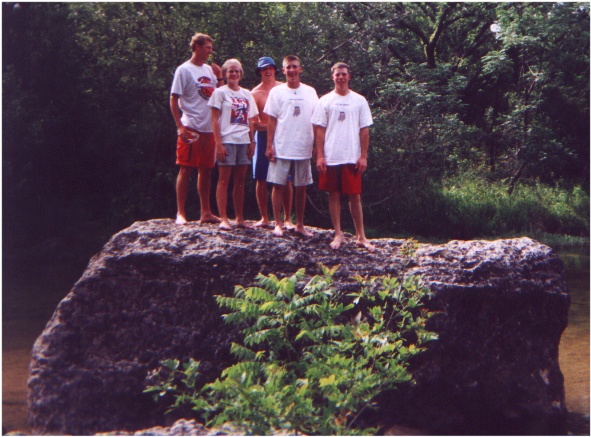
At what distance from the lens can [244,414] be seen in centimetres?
407

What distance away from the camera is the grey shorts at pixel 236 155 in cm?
668

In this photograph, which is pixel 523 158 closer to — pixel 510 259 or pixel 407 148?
pixel 407 148

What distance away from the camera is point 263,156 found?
6953mm

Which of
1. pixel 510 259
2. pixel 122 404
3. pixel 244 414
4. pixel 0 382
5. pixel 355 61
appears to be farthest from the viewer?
pixel 355 61

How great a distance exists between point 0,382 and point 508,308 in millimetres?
4515

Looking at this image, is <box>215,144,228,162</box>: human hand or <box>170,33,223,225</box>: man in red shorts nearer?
<box>215,144,228,162</box>: human hand

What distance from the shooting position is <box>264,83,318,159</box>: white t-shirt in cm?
661

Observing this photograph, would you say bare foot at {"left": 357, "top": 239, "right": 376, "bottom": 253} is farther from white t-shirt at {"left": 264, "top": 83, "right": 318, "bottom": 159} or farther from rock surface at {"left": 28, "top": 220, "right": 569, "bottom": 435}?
white t-shirt at {"left": 264, "top": 83, "right": 318, "bottom": 159}

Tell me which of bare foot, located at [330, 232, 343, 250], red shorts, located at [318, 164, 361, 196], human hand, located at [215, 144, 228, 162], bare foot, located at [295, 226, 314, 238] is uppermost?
human hand, located at [215, 144, 228, 162]

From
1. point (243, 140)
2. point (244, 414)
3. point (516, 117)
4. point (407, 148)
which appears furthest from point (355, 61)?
point (244, 414)

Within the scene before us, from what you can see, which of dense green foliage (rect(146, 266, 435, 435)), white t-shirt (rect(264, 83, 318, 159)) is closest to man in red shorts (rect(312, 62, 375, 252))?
white t-shirt (rect(264, 83, 318, 159))

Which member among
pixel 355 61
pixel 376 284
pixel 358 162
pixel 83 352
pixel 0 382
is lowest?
pixel 0 382

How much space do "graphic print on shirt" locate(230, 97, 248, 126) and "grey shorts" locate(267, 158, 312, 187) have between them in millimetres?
428

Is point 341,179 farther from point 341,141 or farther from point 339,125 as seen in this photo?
point 339,125
